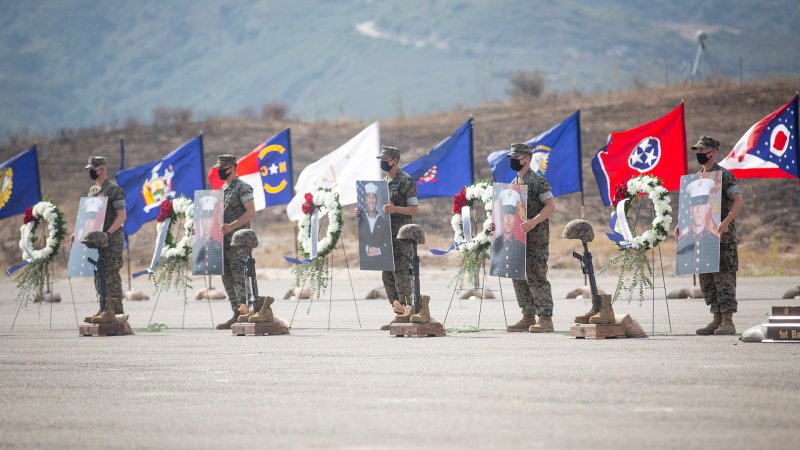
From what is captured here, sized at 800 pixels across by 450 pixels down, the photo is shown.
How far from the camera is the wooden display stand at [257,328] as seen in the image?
18078mm

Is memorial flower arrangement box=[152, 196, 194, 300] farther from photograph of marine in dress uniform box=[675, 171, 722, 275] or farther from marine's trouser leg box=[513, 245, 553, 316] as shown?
photograph of marine in dress uniform box=[675, 171, 722, 275]

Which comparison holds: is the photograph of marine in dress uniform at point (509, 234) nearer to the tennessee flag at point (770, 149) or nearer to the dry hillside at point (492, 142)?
the tennessee flag at point (770, 149)

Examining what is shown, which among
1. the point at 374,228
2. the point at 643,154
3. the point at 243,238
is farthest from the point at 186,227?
the point at 643,154

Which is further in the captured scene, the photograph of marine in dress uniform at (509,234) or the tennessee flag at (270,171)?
the tennessee flag at (270,171)

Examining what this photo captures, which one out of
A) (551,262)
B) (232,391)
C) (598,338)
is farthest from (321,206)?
(551,262)

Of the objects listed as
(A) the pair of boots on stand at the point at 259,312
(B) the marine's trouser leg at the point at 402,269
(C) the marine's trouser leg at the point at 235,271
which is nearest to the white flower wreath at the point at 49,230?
(C) the marine's trouser leg at the point at 235,271

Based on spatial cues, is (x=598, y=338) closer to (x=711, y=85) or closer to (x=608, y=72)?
(x=711, y=85)

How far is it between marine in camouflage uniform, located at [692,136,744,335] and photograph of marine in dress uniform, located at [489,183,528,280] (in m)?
2.42

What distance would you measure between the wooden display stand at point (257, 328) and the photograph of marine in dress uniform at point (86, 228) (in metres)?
3.11

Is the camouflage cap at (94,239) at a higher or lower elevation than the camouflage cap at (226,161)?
lower

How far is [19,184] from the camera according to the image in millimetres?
26391

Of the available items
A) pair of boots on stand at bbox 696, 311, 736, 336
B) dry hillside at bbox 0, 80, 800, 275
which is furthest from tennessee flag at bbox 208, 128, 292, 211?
pair of boots on stand at bbox 696, 311, 736, 336

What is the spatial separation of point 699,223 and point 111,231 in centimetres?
892

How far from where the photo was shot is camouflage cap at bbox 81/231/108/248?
18750 mm
